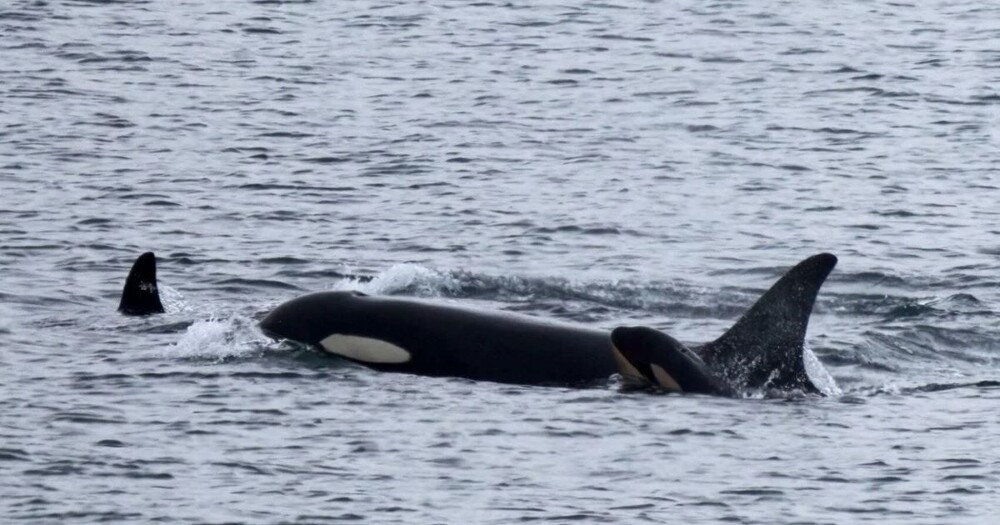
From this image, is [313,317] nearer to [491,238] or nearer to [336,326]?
[336,326]

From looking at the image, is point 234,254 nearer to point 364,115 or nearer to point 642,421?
point 642,421

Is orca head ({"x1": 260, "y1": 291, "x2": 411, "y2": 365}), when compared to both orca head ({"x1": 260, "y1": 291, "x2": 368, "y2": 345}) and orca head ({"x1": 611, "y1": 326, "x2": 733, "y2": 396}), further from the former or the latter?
orca head ({"x1": 611, "y1": 326, "x2": 733, "y2": 396})

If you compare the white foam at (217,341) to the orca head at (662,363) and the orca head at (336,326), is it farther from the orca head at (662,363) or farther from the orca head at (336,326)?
the orca head at (662,363)

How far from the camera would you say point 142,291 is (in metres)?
20.9

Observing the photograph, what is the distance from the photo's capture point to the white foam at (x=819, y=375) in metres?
18.5

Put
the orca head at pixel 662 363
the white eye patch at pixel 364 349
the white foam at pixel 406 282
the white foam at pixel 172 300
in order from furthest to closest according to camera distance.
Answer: the white foam at pixel 406 282, the white foam at pixel 172 300, the white eye patch at pixel 364 349, the orca head at pixel 662 363

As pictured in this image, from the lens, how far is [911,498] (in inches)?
603

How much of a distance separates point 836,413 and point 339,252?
9138 millimetres

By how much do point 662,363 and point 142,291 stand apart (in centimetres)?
573

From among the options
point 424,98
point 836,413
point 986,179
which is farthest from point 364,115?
point 836,413

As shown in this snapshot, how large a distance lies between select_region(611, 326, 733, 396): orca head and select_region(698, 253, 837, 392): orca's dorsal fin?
7.8 inches

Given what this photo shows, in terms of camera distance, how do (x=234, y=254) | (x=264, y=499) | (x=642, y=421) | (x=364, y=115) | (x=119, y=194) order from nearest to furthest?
(x=264, y=499) < (x=642, y=421) < (x=234, y=254) < (x=119, y=194) < (x=364, y=115)

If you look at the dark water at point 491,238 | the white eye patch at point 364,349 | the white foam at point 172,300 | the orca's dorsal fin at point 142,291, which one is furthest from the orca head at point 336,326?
the white foam at point 172,300

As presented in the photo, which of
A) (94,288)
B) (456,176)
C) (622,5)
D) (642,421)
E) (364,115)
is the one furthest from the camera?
(622,5)
